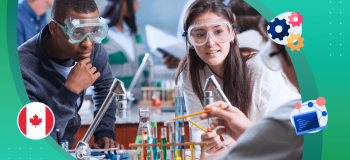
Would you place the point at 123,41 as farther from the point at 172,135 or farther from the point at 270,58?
the point at 270,58

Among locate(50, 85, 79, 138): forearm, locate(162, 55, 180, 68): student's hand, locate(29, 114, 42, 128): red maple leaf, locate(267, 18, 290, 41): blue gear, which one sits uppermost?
locate(267, 18, 290, 41): blue gear

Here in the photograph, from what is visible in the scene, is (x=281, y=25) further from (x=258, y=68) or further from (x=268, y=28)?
(x=258, y=68)

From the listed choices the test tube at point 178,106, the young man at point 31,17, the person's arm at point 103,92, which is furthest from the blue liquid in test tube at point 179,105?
the young man at point 31,17

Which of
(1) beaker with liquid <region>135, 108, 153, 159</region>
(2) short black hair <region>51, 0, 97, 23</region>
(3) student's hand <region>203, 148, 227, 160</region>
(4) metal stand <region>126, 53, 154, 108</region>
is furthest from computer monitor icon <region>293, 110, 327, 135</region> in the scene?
(2) short black hair <region>51, 0, 97, 23</region>

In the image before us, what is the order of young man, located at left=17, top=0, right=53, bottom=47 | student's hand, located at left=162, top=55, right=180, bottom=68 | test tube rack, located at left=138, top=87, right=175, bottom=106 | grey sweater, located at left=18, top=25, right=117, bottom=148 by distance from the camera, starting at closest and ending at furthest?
grey sweater, located at left=18, top=25, right=117, bottom=148, young man, located at left=17, top=0, right=53, bottom=47, student's hand, located at left=162, top=55, right=180, bottom=68, test tube rack, located at left=138, top=87, right=175, bottom=106

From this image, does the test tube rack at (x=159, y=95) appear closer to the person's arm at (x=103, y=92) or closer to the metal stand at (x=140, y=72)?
the metal stand at (x=140, y=72)

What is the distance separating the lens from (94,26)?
133 cm

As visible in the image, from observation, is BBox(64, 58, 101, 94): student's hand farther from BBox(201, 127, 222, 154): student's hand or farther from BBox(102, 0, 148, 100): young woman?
BBox(201, 127, 222, 154): student's hand

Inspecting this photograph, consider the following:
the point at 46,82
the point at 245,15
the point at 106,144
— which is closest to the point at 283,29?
the point at 245,15

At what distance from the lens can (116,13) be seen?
1558 millimetres

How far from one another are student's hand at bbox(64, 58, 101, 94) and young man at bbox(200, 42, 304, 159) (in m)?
0.57

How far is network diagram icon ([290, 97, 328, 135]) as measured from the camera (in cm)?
124

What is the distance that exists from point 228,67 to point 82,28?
27.6 inches

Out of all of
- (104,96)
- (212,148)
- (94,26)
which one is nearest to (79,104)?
(104,96)
